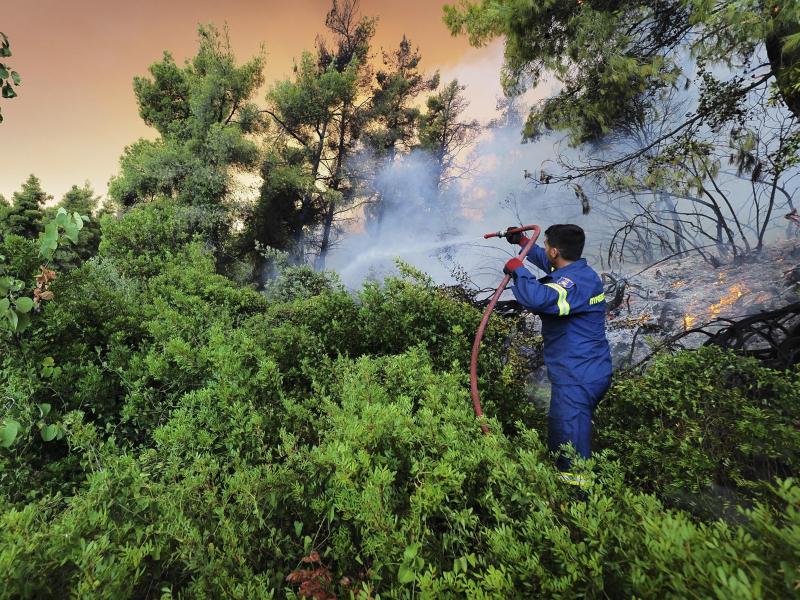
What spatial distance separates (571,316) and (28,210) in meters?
27.0

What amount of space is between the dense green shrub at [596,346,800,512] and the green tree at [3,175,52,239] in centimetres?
2358

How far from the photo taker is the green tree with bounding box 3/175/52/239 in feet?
58.5

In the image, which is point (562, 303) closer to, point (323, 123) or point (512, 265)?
point (512, 265)

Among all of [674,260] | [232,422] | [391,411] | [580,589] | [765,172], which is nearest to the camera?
[580,589]

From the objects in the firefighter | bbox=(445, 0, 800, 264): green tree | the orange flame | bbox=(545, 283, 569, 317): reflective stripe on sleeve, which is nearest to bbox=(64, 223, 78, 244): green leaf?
the firefighter

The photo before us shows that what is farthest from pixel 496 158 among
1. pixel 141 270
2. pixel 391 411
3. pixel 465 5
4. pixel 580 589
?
pixel 580 589

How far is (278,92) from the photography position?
48.6 feet

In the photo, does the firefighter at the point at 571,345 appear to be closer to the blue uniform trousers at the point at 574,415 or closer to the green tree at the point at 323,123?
the blue uniform trousers at the point at 574,415

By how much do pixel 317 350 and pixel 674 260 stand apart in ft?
20.3

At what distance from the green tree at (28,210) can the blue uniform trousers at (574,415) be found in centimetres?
2314

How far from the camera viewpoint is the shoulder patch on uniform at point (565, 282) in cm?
249

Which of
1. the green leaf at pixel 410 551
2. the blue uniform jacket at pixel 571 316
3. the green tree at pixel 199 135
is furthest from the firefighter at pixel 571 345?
the green tree at pixel 199 135

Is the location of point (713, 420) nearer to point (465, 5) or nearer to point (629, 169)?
point (629, 169)

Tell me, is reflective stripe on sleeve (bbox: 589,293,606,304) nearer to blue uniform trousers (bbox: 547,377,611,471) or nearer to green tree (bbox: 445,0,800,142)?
blue uniform trousers (bbox: 547,377,611,471)
